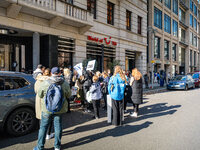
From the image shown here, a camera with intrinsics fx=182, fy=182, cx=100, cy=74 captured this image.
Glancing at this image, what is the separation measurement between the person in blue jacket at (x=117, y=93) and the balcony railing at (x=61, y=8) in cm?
714

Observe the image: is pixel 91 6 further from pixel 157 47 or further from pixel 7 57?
pixel 157 47

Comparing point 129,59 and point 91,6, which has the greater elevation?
point 91,6

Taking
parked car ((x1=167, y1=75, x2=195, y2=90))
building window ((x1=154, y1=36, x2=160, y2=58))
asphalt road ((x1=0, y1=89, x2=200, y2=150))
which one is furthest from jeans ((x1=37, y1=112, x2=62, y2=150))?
building window ((x1=154, y1=36, x2=160, y2=58))

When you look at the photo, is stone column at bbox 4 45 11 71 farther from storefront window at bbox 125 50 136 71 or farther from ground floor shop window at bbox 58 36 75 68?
storefront window at bbox 125 50 136 71

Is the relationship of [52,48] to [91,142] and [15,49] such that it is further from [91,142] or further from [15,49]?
[91,142]

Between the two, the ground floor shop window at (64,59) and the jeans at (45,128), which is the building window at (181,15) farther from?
the jeans at (45,128)

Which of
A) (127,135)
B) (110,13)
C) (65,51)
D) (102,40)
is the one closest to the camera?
(127,135)

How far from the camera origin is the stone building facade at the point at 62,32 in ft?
34.8

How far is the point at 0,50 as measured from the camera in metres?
11.3

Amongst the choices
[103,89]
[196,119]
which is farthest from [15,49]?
[196,119]

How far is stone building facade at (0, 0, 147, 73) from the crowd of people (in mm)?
4686

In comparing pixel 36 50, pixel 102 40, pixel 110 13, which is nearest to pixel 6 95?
pixel 36 50

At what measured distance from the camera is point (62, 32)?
1301 centimetres

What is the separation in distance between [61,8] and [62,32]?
187cm
